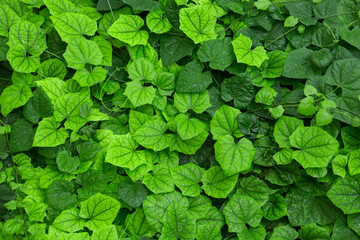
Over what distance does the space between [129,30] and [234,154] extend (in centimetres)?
96

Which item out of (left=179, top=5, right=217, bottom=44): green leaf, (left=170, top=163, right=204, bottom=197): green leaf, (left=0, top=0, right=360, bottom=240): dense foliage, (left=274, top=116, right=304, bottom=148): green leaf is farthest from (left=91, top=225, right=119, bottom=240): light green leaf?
(left=179, top=5, right=217, bottom=44): green leaf

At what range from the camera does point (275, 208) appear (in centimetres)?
171

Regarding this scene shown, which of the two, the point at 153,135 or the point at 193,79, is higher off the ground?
the point at 193,79

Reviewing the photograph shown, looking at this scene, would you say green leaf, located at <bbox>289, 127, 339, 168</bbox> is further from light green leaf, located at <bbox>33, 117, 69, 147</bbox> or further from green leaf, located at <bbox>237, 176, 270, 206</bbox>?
light green leaf, located at <bbox>33, 117, 69, 147</bbox>

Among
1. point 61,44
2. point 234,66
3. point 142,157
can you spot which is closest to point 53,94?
point 61,44

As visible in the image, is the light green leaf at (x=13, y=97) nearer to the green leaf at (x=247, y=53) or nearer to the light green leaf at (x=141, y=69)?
the light green leaf at (x=141, y=69)

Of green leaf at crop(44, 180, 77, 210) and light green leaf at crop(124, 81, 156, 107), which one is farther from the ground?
light green leaf at crop(124, 81, 156, 107)

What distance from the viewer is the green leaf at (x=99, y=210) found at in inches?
63.6

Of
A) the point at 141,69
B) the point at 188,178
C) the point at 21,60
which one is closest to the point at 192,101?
the point at 141,69

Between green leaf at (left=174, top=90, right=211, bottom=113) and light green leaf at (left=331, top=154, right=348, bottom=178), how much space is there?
0.76 metres

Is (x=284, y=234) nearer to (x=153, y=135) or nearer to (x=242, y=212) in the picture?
(x=242, y=212)

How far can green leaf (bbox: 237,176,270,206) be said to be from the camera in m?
1.68

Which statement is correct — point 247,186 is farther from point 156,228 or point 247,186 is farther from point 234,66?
point 234,66

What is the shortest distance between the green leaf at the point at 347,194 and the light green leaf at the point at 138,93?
3.70 feet
